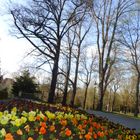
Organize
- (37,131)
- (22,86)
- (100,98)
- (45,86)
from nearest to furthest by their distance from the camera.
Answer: (37,131) < (100,98) < (22,86) < (45,86)

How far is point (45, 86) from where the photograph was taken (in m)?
69.6

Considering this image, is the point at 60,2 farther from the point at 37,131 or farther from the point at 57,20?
the point at 37,131

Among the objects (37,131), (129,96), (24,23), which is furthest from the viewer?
(129,96)

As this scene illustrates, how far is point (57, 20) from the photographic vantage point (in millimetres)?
27328

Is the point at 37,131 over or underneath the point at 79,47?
underneath

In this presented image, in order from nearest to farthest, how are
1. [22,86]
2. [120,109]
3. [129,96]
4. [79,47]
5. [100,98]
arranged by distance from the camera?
[100,98], [79,47], [22,86], [129,96], [120,109]

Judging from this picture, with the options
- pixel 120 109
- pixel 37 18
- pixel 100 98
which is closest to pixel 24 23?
pixel 37 18

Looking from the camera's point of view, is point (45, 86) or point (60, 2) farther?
point (45, 86)

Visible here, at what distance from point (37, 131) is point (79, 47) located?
3585 centimetres

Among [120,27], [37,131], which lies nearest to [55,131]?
[37,131]

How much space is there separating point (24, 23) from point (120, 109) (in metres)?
61.4

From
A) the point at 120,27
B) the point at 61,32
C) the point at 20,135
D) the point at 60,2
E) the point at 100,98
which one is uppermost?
the point at 120,27

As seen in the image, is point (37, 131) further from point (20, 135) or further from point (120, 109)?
point (120, 109)

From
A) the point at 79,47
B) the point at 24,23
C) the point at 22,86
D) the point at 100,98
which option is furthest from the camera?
the point at 22,86
